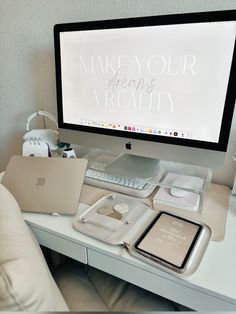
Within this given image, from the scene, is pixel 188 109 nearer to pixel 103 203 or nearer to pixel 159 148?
pixel 159 148

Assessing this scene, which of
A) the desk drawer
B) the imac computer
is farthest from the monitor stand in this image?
the desk drawer

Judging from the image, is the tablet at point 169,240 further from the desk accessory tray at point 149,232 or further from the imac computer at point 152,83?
the imac computer at point 152,83

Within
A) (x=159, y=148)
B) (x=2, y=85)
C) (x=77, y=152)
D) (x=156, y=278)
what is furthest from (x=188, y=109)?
(x=2, y=85)

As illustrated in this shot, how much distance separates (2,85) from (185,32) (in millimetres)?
964

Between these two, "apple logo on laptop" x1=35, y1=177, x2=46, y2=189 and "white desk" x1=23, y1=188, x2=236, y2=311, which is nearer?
"white desk" x1=23, y1=188, x2=236, y2=311

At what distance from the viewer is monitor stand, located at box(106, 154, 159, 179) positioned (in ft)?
2.84

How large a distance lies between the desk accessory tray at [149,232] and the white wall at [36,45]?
0.36m

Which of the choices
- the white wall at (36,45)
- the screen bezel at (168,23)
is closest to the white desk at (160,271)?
the screen bezel at (168,23)

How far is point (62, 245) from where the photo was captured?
2.22ft

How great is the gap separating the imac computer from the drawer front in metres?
0.35

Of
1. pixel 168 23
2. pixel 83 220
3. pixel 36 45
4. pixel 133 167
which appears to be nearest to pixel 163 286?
pixel 83 220

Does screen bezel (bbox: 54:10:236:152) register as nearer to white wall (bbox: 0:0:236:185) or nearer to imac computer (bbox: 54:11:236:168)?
imac computer (bbox: 54:11:236:168)

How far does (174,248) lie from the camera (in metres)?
0.58

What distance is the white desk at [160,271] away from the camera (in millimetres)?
504
